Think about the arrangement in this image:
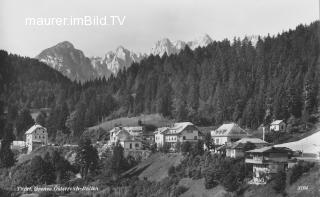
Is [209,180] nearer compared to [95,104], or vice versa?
[209,180]

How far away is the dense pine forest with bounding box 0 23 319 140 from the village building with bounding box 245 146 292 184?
74.0 feet

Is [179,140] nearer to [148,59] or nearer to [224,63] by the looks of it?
[224,63]

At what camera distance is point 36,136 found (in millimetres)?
97812

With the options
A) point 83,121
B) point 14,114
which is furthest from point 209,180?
point 14,114

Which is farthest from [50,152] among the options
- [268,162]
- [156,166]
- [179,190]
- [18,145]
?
[268,162]

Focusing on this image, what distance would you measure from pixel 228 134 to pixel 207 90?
3114 cm

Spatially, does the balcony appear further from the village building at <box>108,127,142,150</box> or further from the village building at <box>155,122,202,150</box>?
the village building at <box>108,127,142,150</box>

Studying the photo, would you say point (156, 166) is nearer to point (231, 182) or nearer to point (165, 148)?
point (165, 148)

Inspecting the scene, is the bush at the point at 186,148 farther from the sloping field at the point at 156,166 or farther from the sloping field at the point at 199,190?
the sloping field at the point at 199,190

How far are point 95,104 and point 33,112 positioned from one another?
955 inches

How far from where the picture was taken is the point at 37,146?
93.4m

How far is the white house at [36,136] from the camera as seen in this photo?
9556 cm

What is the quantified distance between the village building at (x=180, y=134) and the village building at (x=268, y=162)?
25.3 metres

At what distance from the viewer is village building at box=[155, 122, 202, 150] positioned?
7919cm
